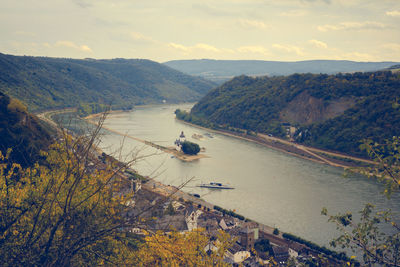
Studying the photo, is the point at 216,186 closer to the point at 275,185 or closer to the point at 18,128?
the point at 275,185

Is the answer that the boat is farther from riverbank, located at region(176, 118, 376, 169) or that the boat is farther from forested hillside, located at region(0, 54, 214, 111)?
forested hillside, located at region(0, 54, 214, 111)

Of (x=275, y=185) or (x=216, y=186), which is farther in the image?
(x=275, y=185)

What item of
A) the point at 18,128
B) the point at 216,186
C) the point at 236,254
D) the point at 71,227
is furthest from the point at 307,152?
the point at 71,227

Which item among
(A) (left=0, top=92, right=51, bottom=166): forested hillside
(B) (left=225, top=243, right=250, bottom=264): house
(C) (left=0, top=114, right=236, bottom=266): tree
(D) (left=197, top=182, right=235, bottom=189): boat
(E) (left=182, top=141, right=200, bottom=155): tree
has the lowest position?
(D) (left=197, top=182, right=235, bottom=189): boat

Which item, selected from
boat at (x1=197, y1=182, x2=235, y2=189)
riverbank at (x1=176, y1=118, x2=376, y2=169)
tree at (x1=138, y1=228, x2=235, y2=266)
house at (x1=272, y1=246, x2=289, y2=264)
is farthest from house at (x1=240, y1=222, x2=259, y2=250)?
riverbank at (x1=176, y1=118, x2=376, y2=169)

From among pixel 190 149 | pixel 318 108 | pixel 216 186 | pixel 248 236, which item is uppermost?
pixel 318 108

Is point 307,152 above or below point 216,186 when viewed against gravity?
above
